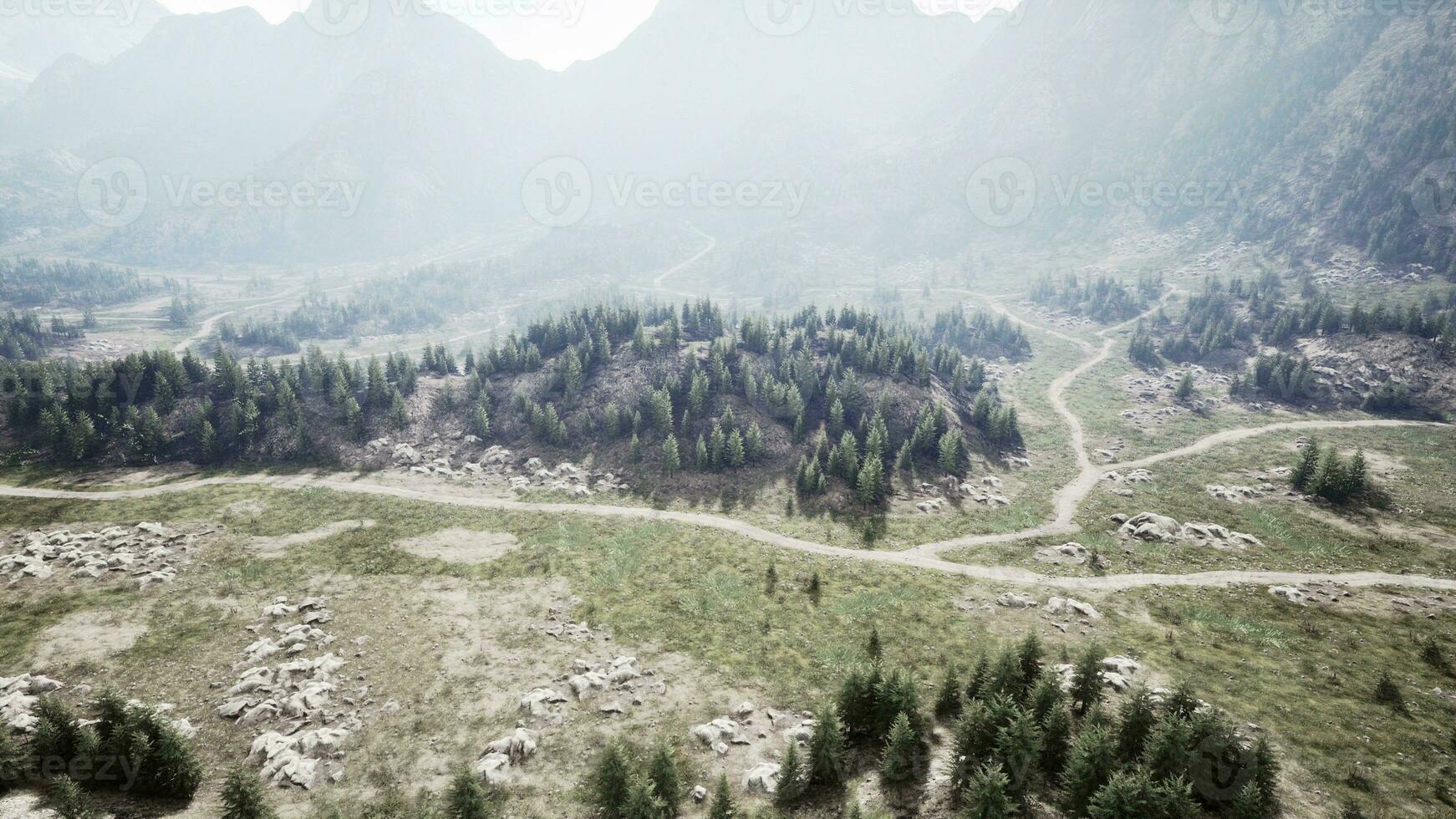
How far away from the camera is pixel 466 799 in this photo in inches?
1082

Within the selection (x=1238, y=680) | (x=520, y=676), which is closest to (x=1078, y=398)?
(x=1238, y=680)

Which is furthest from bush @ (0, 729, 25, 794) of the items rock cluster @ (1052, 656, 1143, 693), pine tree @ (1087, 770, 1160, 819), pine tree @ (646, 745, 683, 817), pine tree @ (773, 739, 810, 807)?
rock cluster @ (1052, 656, 1143, 693)

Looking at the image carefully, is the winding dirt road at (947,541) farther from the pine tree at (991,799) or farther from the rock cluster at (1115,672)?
the pine tree at (991,799)

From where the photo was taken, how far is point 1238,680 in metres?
39.2

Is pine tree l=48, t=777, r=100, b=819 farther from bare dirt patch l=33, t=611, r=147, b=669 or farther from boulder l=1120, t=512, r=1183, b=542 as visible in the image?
boulder l=1120, t=512, r=1183, b=542

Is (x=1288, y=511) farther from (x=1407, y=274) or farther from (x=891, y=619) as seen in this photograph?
(x=1407, y=274)

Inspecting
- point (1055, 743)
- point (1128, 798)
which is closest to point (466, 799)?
point (1128, 798)

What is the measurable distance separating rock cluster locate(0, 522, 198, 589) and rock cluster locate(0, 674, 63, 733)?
16206 millimetres

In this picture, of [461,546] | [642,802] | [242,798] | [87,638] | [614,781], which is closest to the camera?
[242,798]

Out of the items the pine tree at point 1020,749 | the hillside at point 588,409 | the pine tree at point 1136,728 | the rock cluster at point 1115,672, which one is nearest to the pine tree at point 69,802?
the pine tree at point 1020,749

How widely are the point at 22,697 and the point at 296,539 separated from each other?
30616mm

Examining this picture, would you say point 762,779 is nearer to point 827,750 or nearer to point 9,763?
point 827,750

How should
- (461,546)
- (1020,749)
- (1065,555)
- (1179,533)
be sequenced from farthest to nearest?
(1179,533) → (461,546) → (1065,555) → (1020,749)

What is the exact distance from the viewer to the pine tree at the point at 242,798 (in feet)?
83.8
